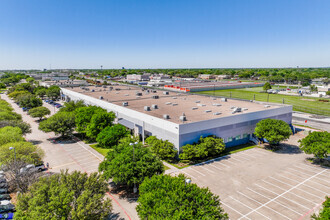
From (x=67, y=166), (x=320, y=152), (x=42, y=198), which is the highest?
(x=42, y=198)

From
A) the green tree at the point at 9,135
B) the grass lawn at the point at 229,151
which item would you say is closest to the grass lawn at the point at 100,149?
the green tree at the point at 9,135

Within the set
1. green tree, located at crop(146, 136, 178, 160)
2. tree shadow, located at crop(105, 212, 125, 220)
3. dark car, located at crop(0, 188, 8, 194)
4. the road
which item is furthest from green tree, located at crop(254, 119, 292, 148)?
dark car, located at crop(0, 188, 8, 194)

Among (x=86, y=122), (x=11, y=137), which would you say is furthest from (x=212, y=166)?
(x=11, y=137)

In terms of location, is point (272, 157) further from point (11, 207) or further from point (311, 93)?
point (311, 93)

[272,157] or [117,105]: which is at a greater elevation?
[117,105]

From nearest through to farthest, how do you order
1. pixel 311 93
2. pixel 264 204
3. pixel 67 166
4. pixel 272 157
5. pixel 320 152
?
pixel 264 204
pixel 320 152
pixel 67 166
pixel 272 157
pixel 311 93

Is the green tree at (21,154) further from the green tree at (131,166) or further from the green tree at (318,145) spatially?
the green tree at (318,145)

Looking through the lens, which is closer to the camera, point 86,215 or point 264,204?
point 86,215

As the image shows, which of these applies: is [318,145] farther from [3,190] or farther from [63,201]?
[3,190]

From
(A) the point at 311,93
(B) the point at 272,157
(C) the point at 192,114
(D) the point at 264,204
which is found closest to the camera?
(D) the point at 264,204
